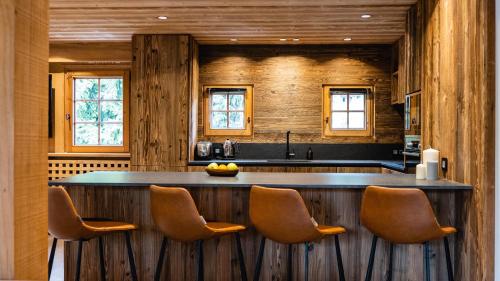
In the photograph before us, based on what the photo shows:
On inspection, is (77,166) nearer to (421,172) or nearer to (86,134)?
(86,134)

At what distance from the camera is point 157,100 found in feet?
19.0

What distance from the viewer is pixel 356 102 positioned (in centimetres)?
649

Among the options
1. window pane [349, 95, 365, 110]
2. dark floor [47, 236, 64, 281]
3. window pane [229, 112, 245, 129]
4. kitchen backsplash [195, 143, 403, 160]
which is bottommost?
dark floor [47, 236, 64, 281]

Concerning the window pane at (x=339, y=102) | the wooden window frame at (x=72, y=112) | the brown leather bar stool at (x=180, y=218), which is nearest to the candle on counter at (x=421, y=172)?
the brown leather bar stool at (x=180, y=218)

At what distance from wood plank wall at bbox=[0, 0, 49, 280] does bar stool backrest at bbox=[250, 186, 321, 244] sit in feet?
5.70

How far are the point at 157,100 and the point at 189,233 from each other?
307 centimetres

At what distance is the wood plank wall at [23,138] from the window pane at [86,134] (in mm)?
5494

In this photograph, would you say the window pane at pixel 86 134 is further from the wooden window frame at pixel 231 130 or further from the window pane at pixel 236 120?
the window pane at pixel 236 120

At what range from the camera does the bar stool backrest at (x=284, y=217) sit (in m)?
2.90

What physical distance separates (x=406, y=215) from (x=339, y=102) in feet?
12.3

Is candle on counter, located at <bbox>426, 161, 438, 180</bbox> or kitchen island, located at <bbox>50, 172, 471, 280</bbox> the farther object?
candle on counter, located at <bbox>426, 161, 438, 180</bbox>

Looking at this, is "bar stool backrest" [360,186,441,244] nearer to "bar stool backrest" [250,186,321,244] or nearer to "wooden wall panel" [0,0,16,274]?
"bar stool backrest" [250,186,321,244]

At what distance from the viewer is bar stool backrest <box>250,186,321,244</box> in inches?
114

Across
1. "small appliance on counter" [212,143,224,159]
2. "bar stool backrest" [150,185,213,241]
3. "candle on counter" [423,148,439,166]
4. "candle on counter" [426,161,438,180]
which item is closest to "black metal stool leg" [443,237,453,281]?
"candle on counter" [426,161,438,180]
